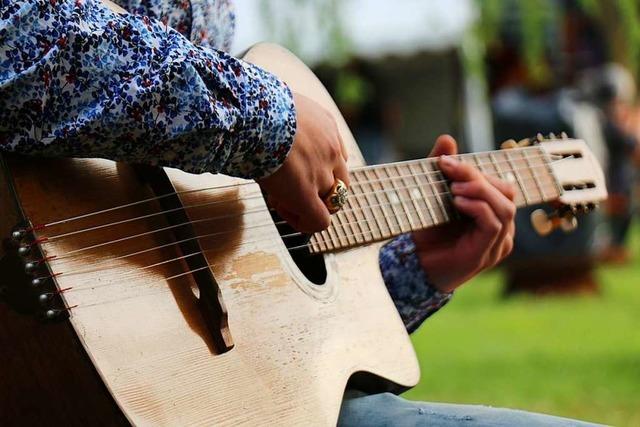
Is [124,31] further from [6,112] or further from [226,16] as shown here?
[226,16]

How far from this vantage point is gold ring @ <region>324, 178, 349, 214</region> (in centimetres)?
168

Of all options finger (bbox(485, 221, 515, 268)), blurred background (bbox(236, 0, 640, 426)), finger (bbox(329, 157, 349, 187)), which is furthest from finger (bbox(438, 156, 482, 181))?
blurred background (bbox(236, 0, 640, 426))

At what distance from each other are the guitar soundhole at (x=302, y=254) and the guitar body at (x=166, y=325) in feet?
0.12

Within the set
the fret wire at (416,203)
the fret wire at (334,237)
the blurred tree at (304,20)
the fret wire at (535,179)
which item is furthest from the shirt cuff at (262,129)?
the blurred tree at (304,20)

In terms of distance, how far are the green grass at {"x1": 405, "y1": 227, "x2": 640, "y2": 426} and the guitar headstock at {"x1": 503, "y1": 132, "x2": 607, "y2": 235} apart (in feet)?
6.26

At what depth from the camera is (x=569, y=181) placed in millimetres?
2461

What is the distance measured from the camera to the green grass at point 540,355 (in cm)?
463

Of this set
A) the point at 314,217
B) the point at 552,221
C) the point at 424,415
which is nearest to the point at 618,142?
the point at 552,221

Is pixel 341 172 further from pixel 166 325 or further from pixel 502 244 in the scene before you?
pixel 502 244

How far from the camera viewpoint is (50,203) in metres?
1.43

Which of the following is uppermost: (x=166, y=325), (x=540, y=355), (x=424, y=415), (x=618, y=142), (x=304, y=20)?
(x=166, y=325)

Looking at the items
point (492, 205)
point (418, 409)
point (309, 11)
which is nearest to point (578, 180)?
point (492, 205)

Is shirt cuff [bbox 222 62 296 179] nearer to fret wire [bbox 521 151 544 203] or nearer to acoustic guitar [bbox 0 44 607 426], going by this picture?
acoustic guitar [bbox 0 44 607 426]

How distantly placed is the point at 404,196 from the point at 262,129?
679 millimetres
